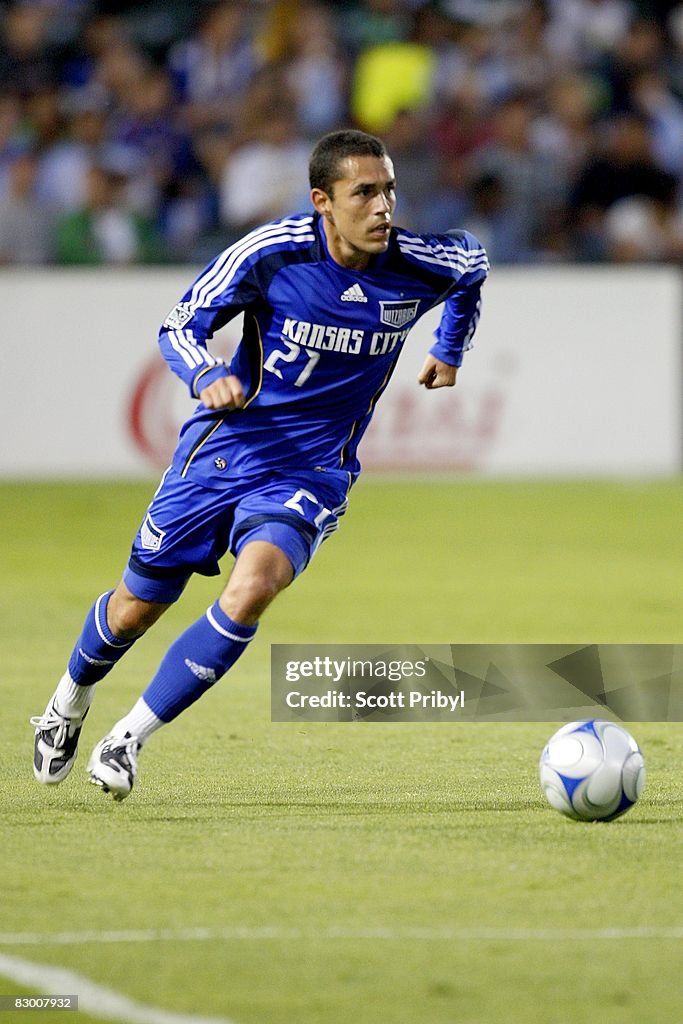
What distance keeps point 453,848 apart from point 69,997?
67.3 inches

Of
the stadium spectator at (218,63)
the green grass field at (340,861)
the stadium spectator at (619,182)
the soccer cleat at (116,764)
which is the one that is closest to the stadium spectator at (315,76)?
the stadium spectator at (218,63)

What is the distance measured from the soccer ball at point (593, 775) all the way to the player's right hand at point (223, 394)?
4.91ft

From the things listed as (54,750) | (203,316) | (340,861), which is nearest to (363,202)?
(203,316)

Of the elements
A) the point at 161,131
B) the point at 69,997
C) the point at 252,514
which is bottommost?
the point at 69,997

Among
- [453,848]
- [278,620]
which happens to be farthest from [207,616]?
[278,620]

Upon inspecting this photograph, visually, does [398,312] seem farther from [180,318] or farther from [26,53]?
[26,53]

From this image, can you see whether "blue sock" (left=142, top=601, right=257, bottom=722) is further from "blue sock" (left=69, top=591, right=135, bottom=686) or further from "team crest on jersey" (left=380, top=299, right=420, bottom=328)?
"team crest on jersey" (left=380, top=299, right=420, bottom=328)

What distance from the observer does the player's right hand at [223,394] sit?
19.0ft

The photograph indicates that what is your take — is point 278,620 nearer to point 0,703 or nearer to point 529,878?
point 0,703

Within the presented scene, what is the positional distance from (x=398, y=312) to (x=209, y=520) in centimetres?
98

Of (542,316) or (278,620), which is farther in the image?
(542,316)

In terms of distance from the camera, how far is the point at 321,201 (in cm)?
616

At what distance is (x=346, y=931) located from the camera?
4.29m

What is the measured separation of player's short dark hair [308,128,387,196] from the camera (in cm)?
610
